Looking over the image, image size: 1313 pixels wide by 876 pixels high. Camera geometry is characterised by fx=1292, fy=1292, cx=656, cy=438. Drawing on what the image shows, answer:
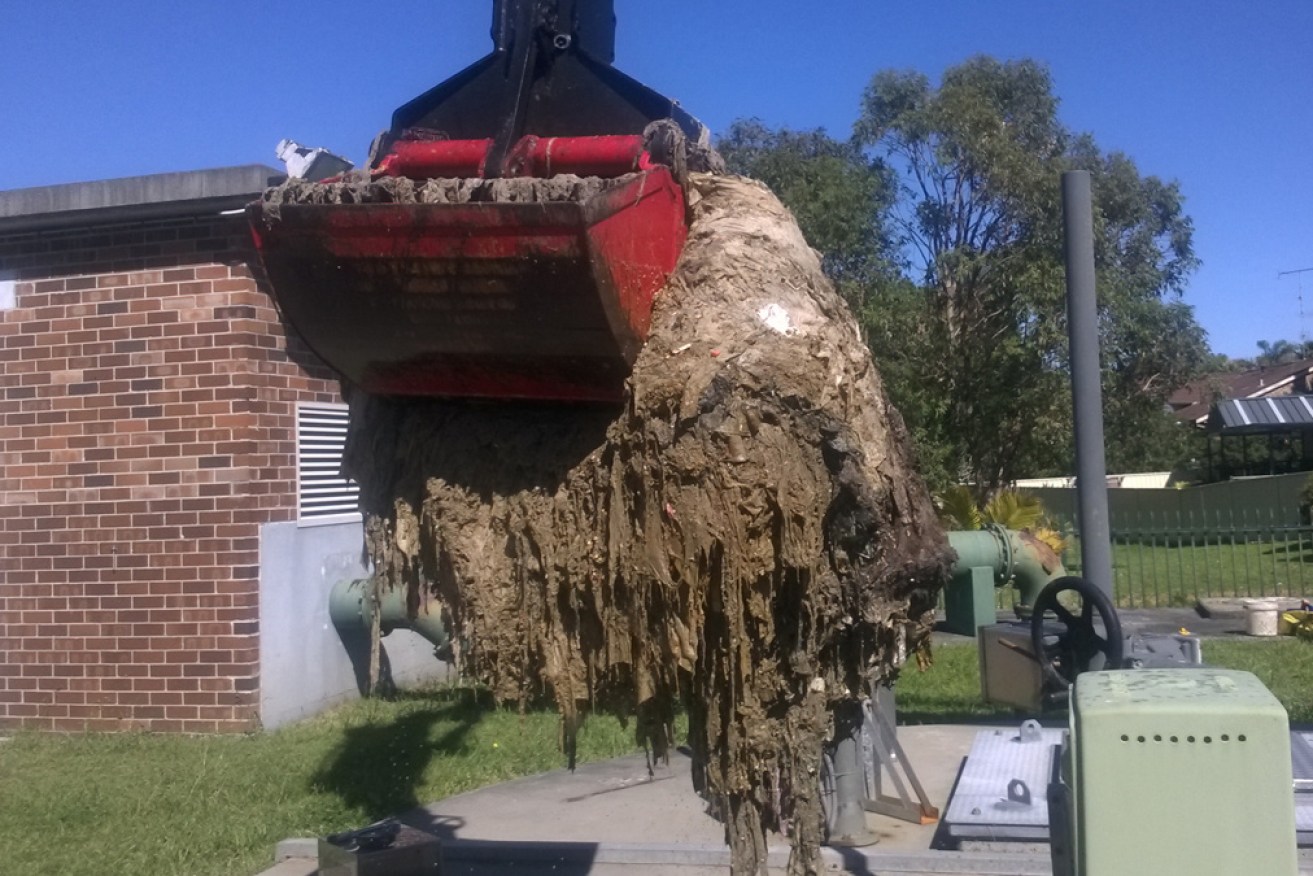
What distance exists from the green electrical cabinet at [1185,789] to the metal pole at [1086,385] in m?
2.40

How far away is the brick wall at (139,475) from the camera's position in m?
7.86

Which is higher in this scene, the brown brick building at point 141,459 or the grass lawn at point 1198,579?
the brown brick building at point 141,459

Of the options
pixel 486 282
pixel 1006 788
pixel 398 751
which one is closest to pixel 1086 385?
pixel 1006 788

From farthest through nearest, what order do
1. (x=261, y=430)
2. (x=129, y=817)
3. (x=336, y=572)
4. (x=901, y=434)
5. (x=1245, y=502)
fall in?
1. (x=1245, y=502)
2. (x=336, y=572)
3. (x=261, y=430)
4. (x=129, y=817)
5. (x=901, y=434)

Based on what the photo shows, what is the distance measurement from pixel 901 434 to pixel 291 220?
1460 millimetres

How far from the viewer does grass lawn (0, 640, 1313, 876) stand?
5.62 metres

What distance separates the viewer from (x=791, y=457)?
266cm

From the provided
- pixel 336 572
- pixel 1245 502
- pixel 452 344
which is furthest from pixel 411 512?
pixel 1245 502

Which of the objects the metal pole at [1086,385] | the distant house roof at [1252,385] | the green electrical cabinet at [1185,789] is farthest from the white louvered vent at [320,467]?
the distant house roof at [1252,385]

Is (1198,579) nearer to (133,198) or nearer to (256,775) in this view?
(256,775)

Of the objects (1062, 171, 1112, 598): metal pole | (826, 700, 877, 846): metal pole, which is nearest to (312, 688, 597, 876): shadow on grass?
(826, 700, 877, 846): metal pole

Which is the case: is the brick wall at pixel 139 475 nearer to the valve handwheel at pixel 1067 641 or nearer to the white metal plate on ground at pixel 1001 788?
the white metal plate on ground at pixel 1001 788

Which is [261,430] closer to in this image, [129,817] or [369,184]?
[129,817]

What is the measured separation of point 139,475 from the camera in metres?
7.97
